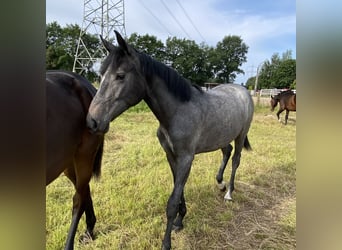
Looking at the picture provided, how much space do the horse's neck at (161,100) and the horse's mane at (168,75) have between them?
0.13ft

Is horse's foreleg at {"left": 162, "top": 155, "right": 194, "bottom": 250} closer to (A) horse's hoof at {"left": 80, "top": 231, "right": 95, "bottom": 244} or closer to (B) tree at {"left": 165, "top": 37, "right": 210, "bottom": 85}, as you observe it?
(A) horse's hoof at {"left": 80, "top": 231, "right": 95, "bottom": 244}

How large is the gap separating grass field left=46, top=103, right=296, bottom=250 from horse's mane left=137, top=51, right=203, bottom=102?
1.15 metres

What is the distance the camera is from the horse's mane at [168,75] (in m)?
1.74

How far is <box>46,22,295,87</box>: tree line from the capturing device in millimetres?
23281

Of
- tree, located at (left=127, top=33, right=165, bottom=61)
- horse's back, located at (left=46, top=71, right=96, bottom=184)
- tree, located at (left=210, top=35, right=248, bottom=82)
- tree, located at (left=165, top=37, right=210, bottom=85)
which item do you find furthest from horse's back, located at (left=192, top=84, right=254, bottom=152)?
tree, located at (left=210, top=35, right=248, bottom=82)

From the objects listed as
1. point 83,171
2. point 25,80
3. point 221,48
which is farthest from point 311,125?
point 221,48

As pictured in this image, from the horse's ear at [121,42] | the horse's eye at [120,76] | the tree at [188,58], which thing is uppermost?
the tree at [188,58]

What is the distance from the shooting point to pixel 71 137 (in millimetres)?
1579

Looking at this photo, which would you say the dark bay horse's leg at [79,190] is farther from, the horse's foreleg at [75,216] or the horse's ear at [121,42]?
the horse's ear at [121,42]

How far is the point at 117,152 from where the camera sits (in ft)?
14.5

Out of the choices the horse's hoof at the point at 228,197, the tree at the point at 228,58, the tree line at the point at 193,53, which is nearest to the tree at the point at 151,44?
the tree line at the point at 193,53

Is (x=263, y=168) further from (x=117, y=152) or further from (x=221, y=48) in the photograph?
(x=221, y=48)

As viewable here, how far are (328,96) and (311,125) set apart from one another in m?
0.05

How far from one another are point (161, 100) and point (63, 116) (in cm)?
69
